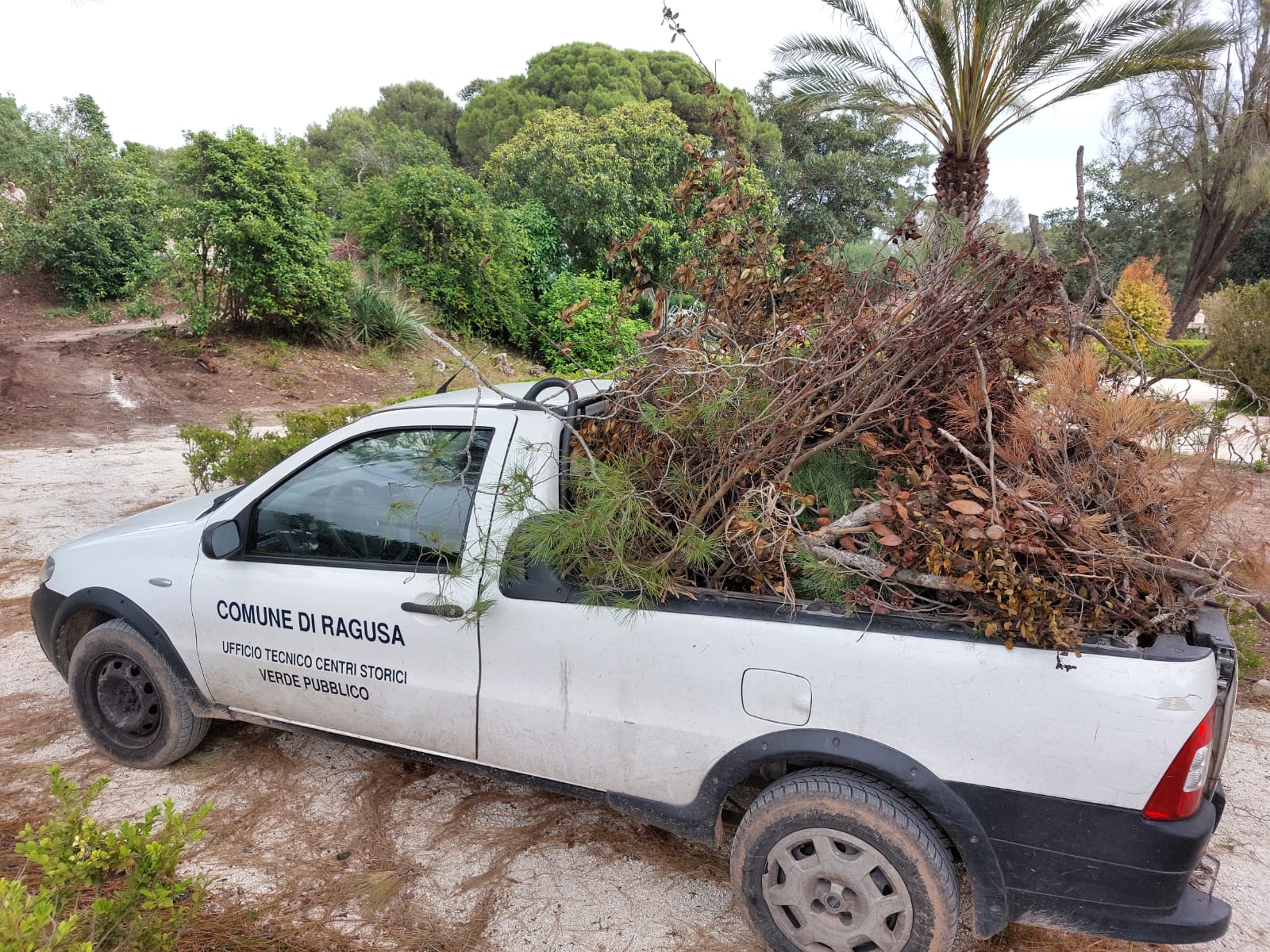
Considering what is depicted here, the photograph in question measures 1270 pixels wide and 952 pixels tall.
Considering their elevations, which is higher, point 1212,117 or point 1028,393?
point 1212,117

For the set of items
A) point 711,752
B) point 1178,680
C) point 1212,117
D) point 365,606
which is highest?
point 1212,117

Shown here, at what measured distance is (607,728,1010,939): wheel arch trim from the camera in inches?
87.4

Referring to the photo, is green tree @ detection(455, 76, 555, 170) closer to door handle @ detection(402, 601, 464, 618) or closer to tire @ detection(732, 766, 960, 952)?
door handle @ detection(402, 601, 464, 618)

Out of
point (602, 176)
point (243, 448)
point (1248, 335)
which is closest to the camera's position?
point (243, 448)

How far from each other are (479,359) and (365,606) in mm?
13726

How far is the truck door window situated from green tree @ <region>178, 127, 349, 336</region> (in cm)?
1126

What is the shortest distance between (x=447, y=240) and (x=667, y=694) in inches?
601

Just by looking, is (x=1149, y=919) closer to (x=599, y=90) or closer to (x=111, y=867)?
(x=111, y=867)

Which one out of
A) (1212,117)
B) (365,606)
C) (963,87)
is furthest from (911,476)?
(1212,117)

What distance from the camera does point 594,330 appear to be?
49.4 ft

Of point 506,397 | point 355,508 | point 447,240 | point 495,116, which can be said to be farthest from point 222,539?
point 495,116

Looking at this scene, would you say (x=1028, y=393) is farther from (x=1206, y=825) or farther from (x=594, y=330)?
(x=594, y=330)

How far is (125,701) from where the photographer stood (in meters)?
3.60

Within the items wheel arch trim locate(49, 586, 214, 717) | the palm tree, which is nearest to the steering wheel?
wheel arch trim locate(49, 586, 214, 717)
